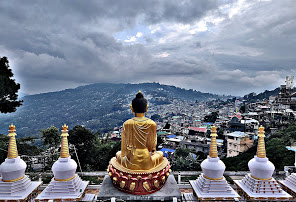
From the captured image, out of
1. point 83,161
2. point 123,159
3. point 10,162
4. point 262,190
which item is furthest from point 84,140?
point 262,190

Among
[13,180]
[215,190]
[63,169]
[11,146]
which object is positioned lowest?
[215,190]

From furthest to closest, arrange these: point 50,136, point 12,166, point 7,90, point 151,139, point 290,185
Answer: point 50,136 → point 7,90 → point 290,185 → point 12,166 → point 151,139

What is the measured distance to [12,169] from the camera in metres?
9.16

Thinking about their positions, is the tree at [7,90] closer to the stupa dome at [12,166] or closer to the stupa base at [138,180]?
the stupa dome at [12,166]

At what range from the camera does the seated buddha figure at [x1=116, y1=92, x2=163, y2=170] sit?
8617mm

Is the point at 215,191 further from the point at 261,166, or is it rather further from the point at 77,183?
the point at 77,183

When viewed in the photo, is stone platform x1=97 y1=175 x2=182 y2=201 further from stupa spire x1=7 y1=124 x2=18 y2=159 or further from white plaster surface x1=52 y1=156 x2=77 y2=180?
stupa spire x1=7 y1=124 x2=18 y2=159

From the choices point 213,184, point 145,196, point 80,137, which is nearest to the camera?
point 145,196

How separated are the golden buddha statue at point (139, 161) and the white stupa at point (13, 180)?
14.6 feet

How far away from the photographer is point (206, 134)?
1907 inches

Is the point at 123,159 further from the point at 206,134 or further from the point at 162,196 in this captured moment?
the point at 206,134

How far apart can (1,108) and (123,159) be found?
16021mm

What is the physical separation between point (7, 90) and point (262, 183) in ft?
68.8

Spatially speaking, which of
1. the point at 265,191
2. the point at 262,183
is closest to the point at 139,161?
the point at 262,183
